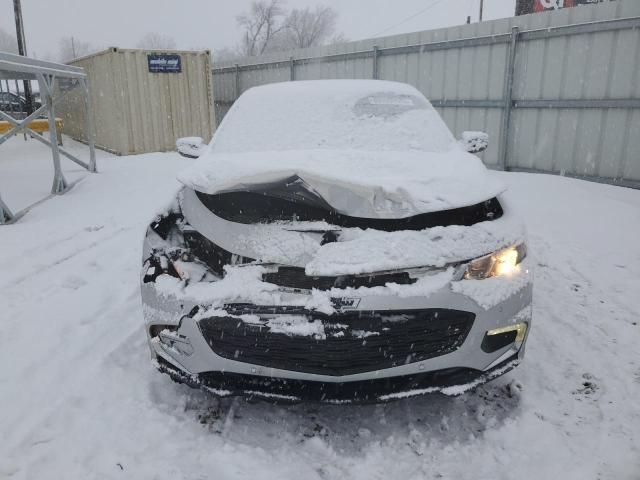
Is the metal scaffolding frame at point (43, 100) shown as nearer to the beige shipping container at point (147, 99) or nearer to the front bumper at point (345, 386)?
the beige shipping container at point (147, 99)

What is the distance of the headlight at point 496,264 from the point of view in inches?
88.8

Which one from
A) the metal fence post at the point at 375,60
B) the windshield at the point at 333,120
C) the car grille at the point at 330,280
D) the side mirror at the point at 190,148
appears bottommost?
the car grille at the point at 330,280

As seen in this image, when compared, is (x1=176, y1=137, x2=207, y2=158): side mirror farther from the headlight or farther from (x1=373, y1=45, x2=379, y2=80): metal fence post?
(x1=373, y1=45, x2=379, y2=80): metal fence post

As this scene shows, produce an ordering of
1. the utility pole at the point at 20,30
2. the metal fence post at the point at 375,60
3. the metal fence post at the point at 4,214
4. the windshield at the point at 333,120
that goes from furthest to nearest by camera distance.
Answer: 1. the utility pole at the point at 20,30
2. the metal fence post at the point at 375,60
3. the metal fence post at the point at 4,214
4. the windshield at the point at 333,120

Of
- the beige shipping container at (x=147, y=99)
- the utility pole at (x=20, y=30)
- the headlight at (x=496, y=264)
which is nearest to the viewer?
the headlight at (x=496, y=264)

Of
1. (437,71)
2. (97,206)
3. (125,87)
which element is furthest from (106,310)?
(125,87)

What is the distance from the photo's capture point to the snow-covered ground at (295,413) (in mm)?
2168

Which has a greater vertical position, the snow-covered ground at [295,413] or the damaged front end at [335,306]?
the damaged front end at [335,306]

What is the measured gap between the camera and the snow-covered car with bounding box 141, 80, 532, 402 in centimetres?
213

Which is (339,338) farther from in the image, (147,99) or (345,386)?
(147,99)

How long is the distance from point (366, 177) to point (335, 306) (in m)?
0.78

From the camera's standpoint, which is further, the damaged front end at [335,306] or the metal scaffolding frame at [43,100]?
the metal scaffolding frame at [43,100]

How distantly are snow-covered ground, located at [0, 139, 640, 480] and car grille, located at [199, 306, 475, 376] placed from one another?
1.38 feet

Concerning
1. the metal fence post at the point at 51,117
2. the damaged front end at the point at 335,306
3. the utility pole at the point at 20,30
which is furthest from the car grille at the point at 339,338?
the utility pole at the point at 20,30
